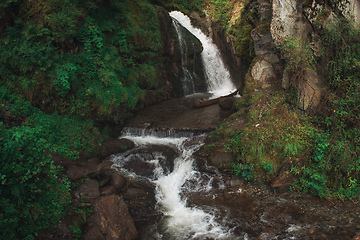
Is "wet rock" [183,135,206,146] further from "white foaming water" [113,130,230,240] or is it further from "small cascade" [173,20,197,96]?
"small cascade" [173,20,197,96]

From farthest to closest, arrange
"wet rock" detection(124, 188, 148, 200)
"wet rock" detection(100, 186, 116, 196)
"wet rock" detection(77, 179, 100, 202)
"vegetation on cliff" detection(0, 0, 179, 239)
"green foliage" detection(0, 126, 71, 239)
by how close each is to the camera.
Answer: "wet rock" detection(124, 188, 148, 200) < "wet rock" detection(100, 186, 116, 196) < "wet rock" detection(77, 179, 100, 202) < "vegetation on cliff" detection(0, 0, 179, 239) < "green foliage" detection(0, 126, 71, 239)

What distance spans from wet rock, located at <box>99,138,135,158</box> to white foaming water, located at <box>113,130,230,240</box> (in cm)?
40

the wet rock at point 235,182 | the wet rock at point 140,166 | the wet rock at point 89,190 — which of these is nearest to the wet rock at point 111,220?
the wet rock at point 89,190

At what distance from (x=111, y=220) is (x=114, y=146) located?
142 inches

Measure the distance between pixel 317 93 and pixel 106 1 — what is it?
9.83m

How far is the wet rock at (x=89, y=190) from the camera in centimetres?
633

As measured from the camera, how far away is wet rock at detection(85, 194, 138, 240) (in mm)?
5805

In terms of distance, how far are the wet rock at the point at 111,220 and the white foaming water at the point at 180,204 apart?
0.93 metres

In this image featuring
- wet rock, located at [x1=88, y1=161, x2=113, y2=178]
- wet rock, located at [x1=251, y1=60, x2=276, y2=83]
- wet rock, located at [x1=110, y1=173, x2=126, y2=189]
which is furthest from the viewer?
wet rock, located at [x1=251, y1=60, x2=276, y2=83]

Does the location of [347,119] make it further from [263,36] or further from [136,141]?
[136,141]

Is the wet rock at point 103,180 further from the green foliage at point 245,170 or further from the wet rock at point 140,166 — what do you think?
the green foliage at point 245,170

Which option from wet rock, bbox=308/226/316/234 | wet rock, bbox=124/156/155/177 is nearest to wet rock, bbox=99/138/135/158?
wet rock, bbox=124/156/155/177

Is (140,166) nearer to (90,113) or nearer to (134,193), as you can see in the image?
(134,193)

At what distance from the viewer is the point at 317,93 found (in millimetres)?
7762
